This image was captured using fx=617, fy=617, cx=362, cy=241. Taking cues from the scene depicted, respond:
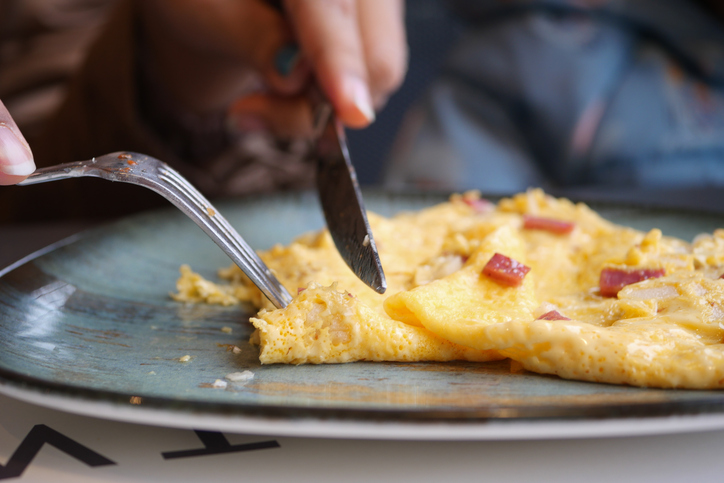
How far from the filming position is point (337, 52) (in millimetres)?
2092

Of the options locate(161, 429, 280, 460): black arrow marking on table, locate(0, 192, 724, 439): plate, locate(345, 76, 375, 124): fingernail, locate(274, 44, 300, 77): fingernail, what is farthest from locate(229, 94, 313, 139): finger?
locate(161, 429, 280, 460): black arrow marking on table

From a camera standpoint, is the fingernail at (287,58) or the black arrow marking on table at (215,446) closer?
the black arrow marking on table at (215,446)

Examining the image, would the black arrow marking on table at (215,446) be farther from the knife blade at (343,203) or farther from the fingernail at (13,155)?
the fingernail at (13,155)

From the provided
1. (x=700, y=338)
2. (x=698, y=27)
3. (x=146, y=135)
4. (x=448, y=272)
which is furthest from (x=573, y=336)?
(x=698, y=27)

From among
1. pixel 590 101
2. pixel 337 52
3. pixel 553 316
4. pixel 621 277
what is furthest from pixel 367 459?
pixel 590 101

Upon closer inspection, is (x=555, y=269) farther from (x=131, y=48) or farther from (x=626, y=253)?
(x=131, y=48)

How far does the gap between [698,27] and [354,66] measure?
2974 mm

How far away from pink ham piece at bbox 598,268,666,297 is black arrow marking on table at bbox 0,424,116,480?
1.05 meters

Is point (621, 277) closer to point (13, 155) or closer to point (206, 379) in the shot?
point (206, 379)

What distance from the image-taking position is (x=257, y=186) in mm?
3783

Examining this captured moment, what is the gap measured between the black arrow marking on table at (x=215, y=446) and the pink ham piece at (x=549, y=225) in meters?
1.06

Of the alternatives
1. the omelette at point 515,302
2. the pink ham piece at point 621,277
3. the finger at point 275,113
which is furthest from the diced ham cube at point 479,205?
the finger at point 275,113

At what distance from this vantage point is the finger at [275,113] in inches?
112

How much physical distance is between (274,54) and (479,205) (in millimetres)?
1017
